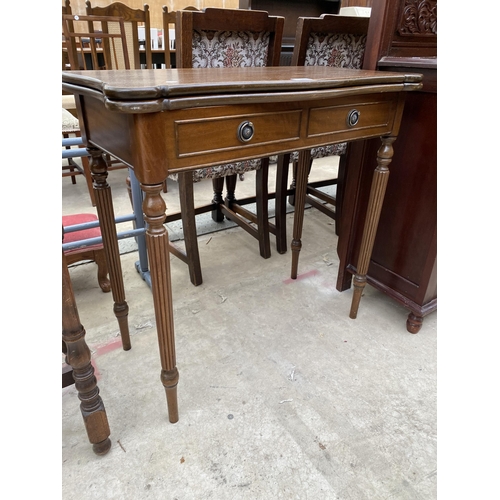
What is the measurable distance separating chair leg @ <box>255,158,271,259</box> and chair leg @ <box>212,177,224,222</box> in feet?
1.19

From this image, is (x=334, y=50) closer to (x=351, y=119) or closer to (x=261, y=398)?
(x=351, y=119)

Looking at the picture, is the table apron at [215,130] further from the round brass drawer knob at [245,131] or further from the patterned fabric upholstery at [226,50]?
the patterned fabric upholstery at [226,50]

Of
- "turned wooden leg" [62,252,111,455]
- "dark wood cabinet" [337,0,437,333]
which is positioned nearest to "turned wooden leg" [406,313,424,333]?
"dark wood cabinet" [337,0,437,333]

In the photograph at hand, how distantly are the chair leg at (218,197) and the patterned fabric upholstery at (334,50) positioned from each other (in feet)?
2.20

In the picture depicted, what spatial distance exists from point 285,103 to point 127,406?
1.04m

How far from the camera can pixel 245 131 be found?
939 millimetres

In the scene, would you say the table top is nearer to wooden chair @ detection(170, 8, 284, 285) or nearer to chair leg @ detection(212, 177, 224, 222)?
wooden chair @ detection(170, 8, 284, 285)

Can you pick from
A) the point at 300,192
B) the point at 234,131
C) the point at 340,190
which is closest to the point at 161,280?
the point at 234,131

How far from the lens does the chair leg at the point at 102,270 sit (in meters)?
1.70

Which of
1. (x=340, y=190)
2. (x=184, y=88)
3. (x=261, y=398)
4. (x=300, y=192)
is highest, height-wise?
(x=184, y=88)

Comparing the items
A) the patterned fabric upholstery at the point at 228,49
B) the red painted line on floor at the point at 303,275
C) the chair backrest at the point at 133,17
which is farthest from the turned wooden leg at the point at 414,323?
the chair backrest at the point at 133,17

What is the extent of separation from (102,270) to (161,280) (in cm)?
89

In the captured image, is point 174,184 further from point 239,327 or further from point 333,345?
point 333,345

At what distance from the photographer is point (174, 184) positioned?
3301mm
